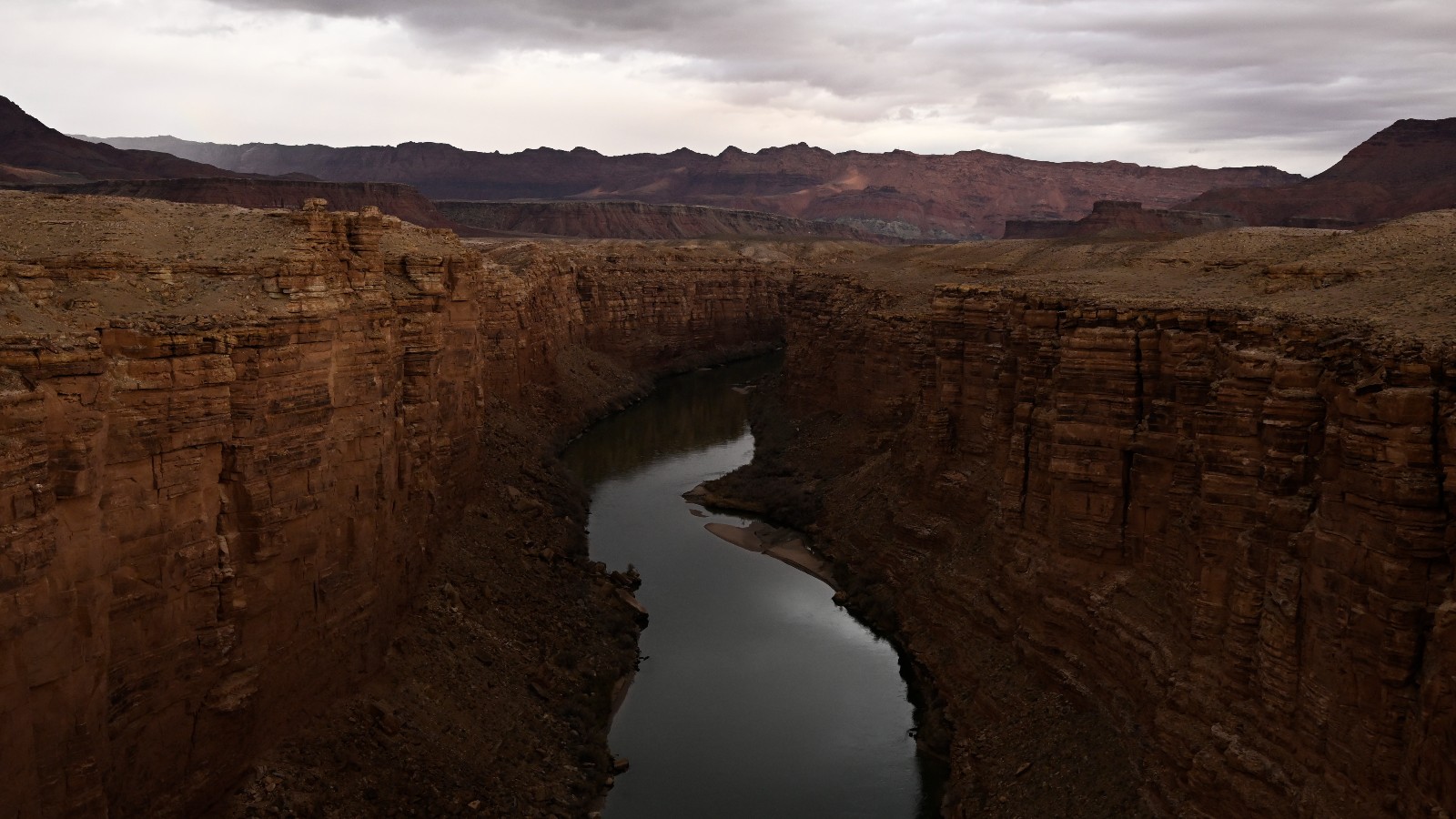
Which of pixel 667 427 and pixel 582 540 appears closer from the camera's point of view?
pixel 582 540

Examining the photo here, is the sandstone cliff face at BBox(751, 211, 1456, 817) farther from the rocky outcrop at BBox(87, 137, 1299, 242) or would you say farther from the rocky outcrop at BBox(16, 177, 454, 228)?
the rocky outcrop at BBox(87, 137, 1299, 242)

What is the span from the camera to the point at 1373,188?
8138 centimetres

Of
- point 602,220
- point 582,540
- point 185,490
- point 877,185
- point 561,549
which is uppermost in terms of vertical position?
point 877,185

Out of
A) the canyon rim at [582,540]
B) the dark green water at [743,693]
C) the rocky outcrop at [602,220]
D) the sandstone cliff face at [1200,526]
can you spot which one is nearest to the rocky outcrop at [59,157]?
the rocky outcrop at [602,220]

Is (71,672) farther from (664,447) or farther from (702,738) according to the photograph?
(664,447)

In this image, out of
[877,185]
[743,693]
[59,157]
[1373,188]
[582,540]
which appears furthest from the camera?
[877,185]

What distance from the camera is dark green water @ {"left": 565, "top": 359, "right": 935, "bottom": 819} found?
2191 cm

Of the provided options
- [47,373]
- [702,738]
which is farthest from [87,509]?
[702,738]

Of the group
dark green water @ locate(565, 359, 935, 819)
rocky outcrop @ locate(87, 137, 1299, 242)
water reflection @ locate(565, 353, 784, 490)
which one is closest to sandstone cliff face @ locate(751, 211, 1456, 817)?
dark green water @ locate(565, 359, 935, 819)

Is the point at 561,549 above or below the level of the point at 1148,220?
below

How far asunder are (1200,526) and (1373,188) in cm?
7741

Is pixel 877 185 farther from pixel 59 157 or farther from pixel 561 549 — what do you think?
pixel 561 549

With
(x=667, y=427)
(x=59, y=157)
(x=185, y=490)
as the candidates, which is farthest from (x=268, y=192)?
(x=185, y=490)

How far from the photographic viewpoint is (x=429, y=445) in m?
24.7
